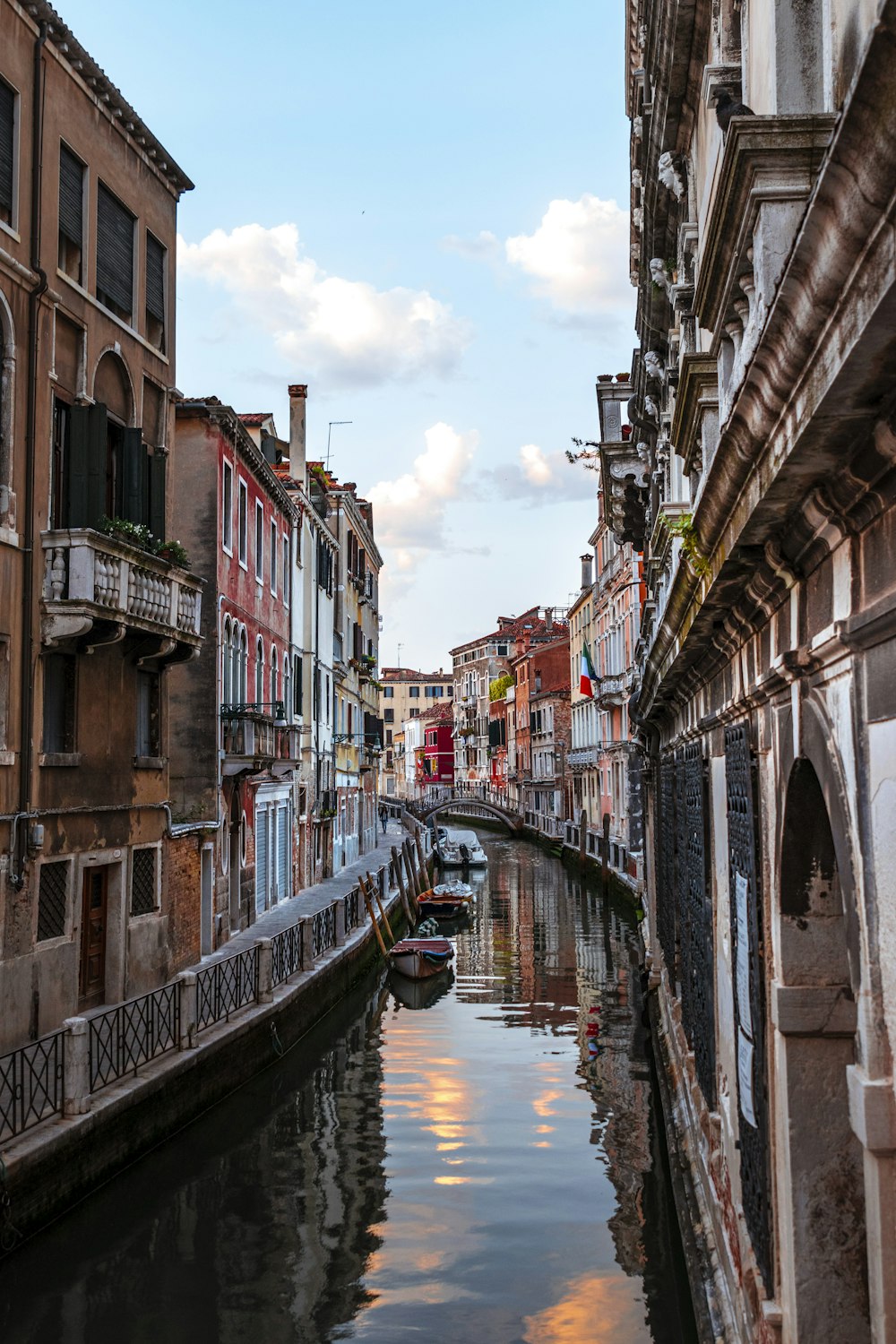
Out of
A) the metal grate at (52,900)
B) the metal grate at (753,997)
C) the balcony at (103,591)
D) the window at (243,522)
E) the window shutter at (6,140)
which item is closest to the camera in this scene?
the metal grate at (753,997)

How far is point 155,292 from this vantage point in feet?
47.6

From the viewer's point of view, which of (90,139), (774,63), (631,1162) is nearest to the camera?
(774,63)

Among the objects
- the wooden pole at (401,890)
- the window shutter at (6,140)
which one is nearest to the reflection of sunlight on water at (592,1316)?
the window shutter at (6,140)

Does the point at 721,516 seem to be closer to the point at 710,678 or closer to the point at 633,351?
the point at 710,678

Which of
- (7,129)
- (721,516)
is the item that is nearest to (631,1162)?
(721,516)

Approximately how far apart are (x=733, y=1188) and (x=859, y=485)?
438cm

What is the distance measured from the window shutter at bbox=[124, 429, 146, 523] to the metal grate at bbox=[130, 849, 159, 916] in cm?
365

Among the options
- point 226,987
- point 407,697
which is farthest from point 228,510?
point 407,697

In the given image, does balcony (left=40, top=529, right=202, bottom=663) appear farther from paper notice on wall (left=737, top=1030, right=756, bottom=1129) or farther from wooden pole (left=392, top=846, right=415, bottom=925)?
wooden pole (left=392, top=846, right=415, bottom=925)

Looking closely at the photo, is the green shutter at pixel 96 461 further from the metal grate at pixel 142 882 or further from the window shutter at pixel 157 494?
the metal grate at pixel 142 882

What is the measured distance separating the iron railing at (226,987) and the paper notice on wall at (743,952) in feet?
24.1

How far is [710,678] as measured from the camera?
7781mm

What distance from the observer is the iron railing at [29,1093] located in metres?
8.49

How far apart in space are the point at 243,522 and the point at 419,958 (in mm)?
Result: 7543
